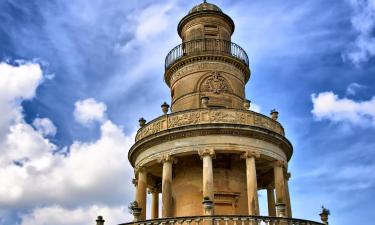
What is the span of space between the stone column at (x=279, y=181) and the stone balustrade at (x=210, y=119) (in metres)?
2.00

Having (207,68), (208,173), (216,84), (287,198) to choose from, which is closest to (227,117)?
(208,173)

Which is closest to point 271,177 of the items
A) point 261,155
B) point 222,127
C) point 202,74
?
point 261,155

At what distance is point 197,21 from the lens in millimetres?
34188

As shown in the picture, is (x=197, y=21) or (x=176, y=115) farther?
(x=197, y=21)

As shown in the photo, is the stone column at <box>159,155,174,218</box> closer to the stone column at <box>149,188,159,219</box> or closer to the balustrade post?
the balustrade post

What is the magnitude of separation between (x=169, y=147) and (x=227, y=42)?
10.2 meters

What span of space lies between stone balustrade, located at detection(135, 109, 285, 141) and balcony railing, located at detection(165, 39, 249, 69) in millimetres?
6419

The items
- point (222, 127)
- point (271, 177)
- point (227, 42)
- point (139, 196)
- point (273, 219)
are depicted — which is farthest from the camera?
point (227, 42)

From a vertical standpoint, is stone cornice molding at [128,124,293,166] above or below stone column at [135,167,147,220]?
above

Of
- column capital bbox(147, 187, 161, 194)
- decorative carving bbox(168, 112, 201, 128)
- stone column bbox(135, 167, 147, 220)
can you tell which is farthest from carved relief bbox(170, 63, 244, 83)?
stone column bbox(135, 167, 147, 220)

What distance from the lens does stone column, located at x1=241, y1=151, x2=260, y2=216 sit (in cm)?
2480

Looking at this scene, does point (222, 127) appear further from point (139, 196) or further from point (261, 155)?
point (139, 196)

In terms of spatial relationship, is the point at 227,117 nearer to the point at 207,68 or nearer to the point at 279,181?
the point at 279,181

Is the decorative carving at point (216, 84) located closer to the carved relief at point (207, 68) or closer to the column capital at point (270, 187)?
the carved relief at point (207, 68)
